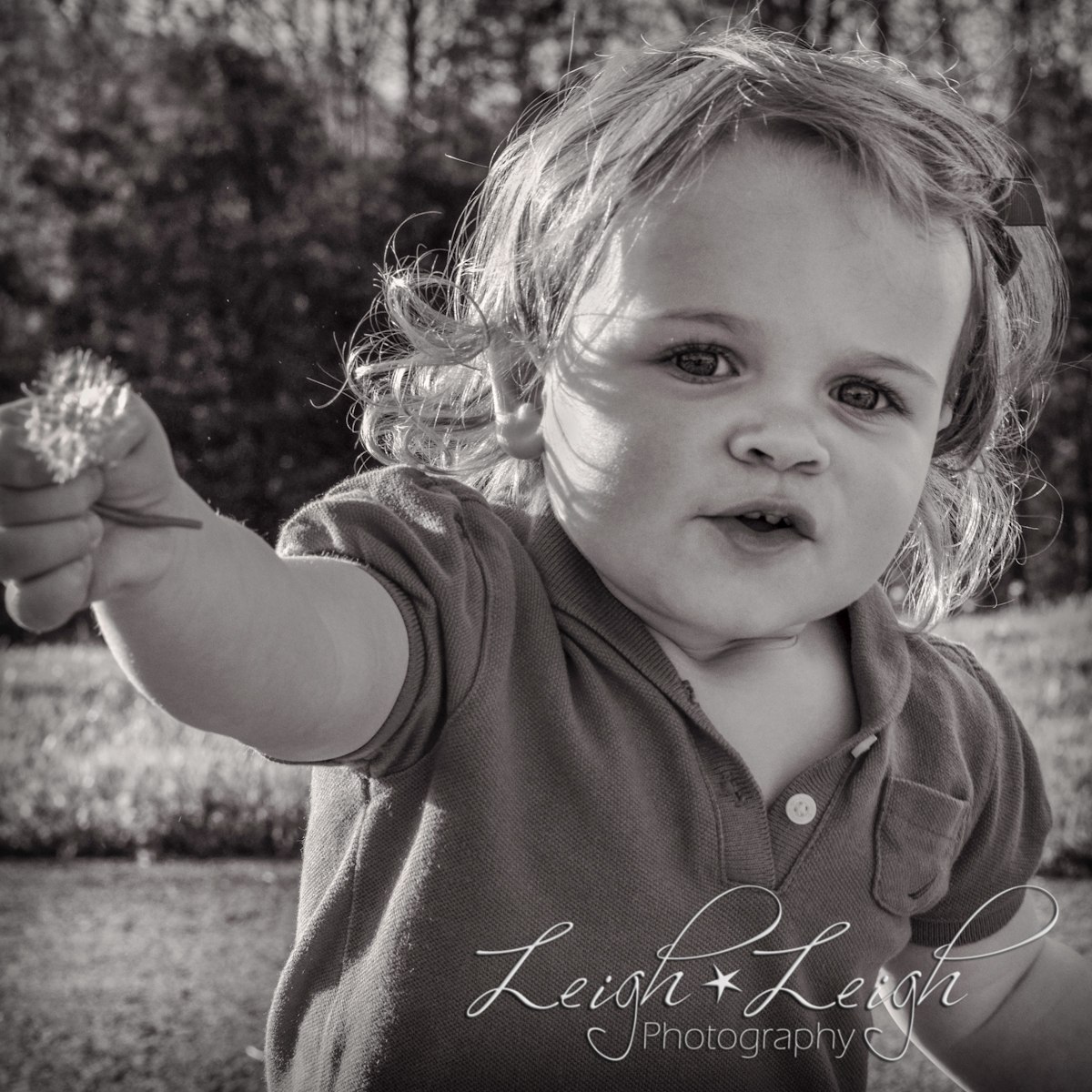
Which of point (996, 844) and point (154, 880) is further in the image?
point (154, 880)

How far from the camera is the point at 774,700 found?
1.53m

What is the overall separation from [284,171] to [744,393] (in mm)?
6458

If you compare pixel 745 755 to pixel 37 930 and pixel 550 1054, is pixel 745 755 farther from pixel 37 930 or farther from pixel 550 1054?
pixel 37 930

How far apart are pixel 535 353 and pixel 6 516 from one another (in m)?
0.82

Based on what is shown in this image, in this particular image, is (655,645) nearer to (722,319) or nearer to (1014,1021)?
(722,319)

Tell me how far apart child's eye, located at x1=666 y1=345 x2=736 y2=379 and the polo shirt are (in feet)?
0.82

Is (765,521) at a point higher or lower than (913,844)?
higher

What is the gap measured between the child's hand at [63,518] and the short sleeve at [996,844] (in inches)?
48.2

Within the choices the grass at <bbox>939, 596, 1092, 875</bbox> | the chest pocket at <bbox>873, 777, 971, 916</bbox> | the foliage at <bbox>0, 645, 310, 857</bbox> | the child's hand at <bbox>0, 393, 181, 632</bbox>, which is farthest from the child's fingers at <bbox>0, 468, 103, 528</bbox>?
→ the grass at <bbox>939, 596, 1092, 875</bbox>

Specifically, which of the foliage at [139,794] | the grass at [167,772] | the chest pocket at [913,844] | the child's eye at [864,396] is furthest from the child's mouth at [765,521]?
the grass at [167,772]

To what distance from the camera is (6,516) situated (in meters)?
0.84

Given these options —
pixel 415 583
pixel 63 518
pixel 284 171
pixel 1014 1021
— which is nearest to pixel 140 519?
pixel 63 518

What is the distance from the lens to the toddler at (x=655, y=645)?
4.22ft

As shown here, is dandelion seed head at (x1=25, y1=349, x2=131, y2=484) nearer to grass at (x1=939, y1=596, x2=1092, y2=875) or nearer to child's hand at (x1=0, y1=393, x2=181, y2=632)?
child's hand at (x1=0, y1=393, x2=181, y2=632)
